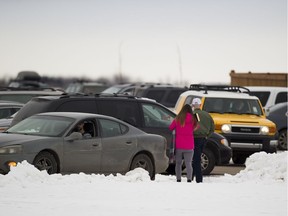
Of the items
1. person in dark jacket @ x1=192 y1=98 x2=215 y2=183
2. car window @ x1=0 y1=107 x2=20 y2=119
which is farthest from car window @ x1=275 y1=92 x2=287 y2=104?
person in dark jacket @ x1=192 y1=98 x2=215 y2=183

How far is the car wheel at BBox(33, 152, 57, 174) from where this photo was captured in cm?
1692

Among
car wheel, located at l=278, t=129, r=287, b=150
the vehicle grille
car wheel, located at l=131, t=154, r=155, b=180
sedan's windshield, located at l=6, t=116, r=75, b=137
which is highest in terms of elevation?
sedan's windshield, located at l=6, t=116, r=75, b=137

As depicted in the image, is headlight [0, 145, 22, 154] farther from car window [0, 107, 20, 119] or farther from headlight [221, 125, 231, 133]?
headlight [221, 125, 231, 133]

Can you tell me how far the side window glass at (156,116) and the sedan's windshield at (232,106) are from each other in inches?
161

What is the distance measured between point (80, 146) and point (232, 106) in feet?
28.4

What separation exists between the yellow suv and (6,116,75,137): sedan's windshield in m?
7.20

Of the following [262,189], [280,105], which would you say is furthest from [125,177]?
[280,105]

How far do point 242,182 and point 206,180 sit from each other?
1.19 metres

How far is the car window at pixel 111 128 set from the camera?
60.5 ft

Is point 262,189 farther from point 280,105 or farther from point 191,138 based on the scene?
point 280,105

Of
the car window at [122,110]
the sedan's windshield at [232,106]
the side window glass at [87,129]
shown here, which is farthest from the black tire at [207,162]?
the side window glass at [87,129]

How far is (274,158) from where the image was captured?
65.1ft

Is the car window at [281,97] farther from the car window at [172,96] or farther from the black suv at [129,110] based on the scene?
the black suv at [129,110]

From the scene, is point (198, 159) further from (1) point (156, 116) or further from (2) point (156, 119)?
(1) point (156, 116)
